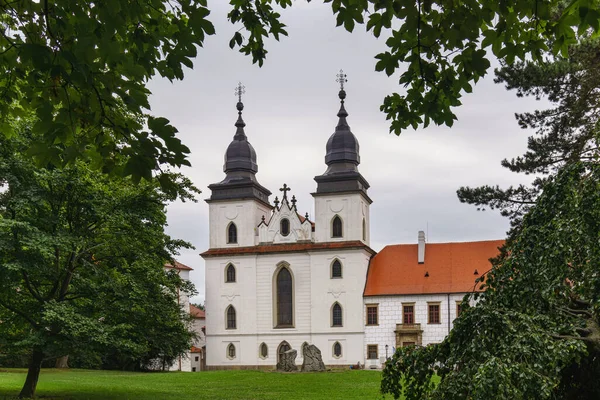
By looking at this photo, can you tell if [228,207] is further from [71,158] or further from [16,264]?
[71,158]

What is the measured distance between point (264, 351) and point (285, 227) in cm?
762

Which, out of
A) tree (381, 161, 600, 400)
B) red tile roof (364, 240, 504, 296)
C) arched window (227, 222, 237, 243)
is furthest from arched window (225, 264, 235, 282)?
tree (381, 161, 600, 400)

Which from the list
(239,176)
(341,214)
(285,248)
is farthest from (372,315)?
(239,176)

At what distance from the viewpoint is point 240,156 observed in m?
47.4

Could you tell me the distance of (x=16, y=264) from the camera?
17.3 m

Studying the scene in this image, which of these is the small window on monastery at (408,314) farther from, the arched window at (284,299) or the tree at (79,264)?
the tree at (79,264)

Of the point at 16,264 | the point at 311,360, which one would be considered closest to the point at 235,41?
the point at 16,264

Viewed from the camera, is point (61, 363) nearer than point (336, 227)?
Yes

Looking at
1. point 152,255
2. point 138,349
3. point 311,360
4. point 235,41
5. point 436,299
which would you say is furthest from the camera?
point 436,299

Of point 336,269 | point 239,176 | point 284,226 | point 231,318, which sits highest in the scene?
point 239,176

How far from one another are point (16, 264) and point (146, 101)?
13897mm

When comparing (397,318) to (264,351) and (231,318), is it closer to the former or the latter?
(264,351)

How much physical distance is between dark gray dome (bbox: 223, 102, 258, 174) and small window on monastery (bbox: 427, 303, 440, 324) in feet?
46.7

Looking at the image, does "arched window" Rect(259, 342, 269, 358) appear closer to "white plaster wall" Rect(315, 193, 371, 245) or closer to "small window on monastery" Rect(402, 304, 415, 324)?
"white plaster wall" Rect(315, 193, 371, 245)
